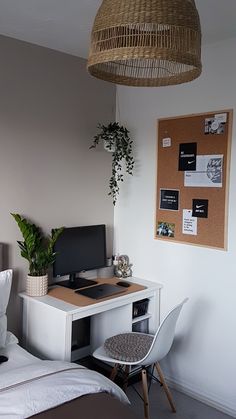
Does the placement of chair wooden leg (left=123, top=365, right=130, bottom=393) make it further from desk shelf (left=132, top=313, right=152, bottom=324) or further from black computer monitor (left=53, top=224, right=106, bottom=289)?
black computer monitor (left=53, top=224, right=106, bottom=289)

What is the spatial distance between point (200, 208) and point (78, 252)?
967mm

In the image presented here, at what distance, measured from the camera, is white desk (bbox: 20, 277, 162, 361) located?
97.0 inches

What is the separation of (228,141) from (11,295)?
183 centimetres

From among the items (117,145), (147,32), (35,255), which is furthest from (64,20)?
(35,255)

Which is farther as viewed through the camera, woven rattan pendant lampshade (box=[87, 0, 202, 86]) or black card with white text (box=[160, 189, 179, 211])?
black card with white text (box=[160, 189, 179, 211])

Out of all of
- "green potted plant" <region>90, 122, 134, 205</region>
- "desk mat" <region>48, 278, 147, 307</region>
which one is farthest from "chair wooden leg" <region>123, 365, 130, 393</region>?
"green potted plant" <region>90, 122, 134, 205</region>

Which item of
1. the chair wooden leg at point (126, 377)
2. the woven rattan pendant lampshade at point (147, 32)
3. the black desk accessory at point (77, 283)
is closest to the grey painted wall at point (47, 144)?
the black desk accessory at point (77, 283)

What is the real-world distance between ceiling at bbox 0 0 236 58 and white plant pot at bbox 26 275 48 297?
163 centimetres

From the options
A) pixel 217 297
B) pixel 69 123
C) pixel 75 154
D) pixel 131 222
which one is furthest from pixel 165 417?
pixel 69 123

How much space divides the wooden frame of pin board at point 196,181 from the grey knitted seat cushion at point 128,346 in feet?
2.53

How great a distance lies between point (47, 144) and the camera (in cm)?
291

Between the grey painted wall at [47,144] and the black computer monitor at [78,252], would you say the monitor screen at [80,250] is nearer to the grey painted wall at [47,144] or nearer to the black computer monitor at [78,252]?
the black computer monitor at [78,252]

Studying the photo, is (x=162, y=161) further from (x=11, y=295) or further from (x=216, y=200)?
(x=11, y=295)

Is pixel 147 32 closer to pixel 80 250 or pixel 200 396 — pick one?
pixel 80 250
